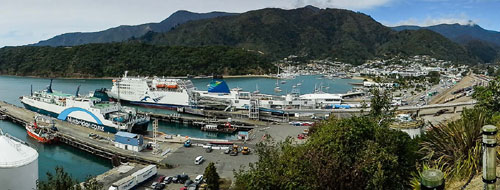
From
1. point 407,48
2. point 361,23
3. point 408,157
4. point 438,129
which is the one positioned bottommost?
point 408,157

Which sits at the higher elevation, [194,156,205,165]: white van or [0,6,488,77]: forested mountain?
[0,6,488,77]: forested mountain

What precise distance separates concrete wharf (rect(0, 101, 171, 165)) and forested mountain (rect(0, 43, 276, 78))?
42.7 m

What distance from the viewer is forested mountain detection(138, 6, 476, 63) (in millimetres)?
106887

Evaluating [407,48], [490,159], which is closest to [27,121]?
[490,159]

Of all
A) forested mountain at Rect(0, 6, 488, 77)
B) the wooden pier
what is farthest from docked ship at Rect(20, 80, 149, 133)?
forested mountain at Rect(0, 6, 488, 77)

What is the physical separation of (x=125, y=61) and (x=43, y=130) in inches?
2021

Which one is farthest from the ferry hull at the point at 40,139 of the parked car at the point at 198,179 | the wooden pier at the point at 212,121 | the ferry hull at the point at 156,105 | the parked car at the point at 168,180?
the ferry hull at the point at 156,105

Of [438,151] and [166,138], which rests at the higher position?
[438,151]

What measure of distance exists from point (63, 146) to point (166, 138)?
5507 millimetres

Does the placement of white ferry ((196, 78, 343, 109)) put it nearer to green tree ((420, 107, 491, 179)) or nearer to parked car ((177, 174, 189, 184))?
parked car ((177, 174, 189, 184))

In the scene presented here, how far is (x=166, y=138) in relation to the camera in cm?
1911

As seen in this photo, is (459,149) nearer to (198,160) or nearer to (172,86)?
(198,160)

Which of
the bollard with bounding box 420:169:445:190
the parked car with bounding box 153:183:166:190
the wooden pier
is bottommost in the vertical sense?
the parked car with bounding box 153:183:166:190

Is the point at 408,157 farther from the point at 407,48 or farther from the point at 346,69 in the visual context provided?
the point at 407,48
